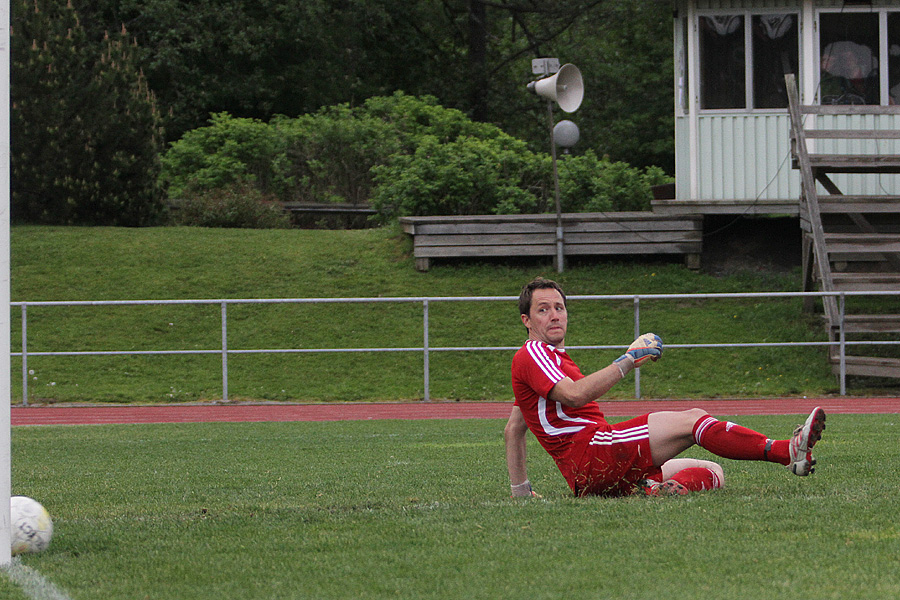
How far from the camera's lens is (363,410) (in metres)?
14.8

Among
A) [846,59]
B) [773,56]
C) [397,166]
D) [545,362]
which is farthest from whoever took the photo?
[397,166]

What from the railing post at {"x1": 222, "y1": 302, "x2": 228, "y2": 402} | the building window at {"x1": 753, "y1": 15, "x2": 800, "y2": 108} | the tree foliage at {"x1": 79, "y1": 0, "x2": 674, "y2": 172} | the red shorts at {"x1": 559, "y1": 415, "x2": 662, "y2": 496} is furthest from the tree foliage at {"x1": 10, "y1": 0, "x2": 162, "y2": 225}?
the red shorts at {"x1": 559, "y1": 415, "x2": 662, "y2": 496}

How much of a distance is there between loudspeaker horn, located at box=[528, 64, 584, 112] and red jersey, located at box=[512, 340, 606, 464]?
12.9m

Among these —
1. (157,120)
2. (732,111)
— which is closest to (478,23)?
(157,120)

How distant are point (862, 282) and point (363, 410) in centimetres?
733

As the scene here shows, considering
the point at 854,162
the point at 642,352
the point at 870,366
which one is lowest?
the point at 870,366

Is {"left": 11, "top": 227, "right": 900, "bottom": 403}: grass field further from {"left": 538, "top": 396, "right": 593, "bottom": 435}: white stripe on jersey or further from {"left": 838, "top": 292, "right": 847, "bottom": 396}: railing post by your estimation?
{"left": 538, "top": 396, "right": 593, "bottom": 435}: white stripe on jersey

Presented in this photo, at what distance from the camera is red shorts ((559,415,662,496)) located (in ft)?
18.7

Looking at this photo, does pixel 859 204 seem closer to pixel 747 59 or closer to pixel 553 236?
pixel 747 59

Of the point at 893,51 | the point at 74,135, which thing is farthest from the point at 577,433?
the point at 74,135

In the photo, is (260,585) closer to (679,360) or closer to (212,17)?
(679,360)

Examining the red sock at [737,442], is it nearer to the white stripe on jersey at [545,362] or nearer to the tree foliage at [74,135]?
the white stripe on jersey at [545,362]

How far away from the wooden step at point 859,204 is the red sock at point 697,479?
12.0m

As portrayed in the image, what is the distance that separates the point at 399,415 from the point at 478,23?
27.1 m
